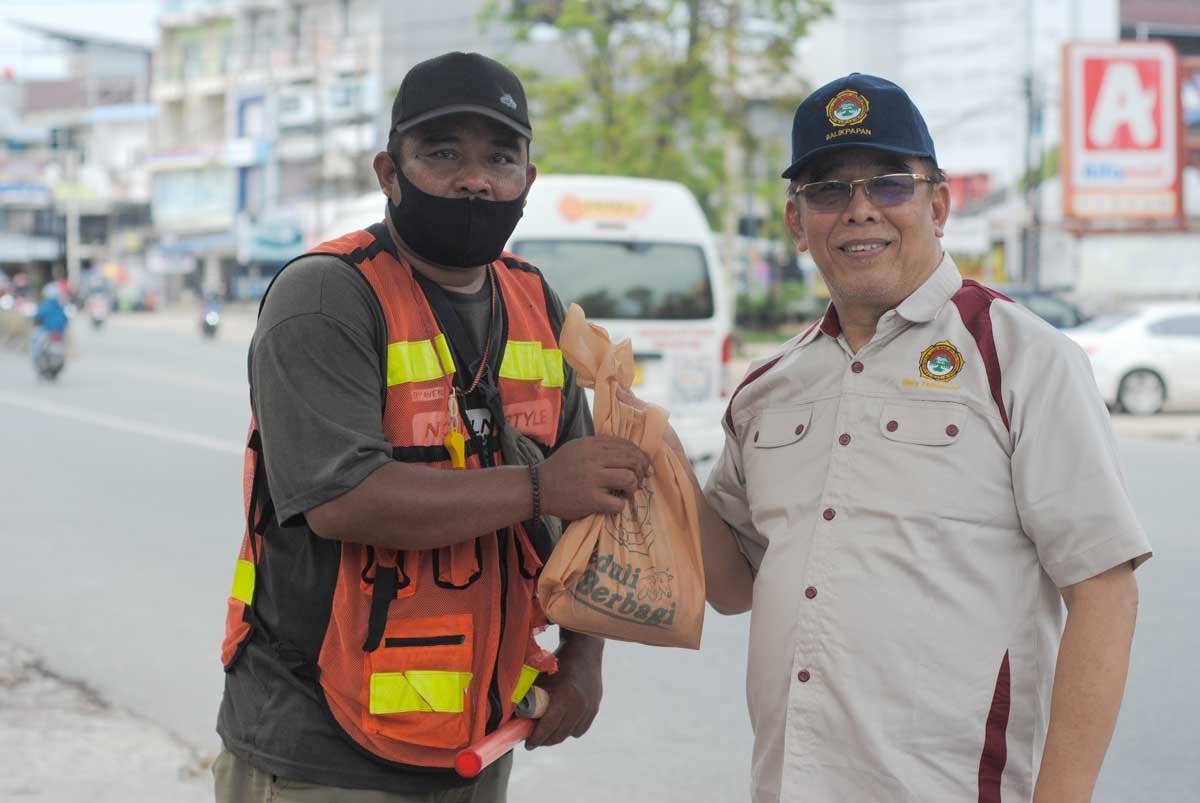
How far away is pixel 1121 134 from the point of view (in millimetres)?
28250

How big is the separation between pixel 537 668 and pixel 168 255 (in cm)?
6359

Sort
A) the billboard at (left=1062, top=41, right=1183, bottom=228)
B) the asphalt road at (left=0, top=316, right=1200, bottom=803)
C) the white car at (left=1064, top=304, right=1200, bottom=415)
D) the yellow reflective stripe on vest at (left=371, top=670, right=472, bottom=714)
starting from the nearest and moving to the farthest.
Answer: the yellow reflective stripe on vest at (left=371, top=670, right=472, bottom=714), the asphalt road at (left=0, top=316, right=1200, bottom=803), the white car at (left=1064, top=304, right=1200, bottom=415), the billboard at (left=1062, top=41, right=1183, bottom=228)

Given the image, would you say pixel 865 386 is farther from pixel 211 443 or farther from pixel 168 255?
pixel 168 255

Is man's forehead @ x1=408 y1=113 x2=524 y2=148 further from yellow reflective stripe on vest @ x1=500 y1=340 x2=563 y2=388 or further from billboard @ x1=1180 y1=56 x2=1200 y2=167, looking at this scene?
billboard @ x1=1180 y1=56 x2=1200 y2=167

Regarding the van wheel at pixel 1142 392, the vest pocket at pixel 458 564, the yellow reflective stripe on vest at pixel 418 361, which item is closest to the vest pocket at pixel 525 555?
the vest pocket at pixel 458 564

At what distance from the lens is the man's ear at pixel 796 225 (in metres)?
2.46

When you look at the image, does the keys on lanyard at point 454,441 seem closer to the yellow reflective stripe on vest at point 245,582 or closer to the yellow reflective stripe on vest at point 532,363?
the yellow reflective stripe on vest at point 532,363

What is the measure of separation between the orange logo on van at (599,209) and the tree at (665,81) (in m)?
13.2

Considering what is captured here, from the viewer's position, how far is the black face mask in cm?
242

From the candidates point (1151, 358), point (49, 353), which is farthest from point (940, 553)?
point (49, 353)

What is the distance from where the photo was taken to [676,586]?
2.35m

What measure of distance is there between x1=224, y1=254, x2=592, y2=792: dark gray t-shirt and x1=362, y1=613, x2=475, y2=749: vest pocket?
75 mm

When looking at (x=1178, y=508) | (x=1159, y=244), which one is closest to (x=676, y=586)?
(x=1178, y=508)

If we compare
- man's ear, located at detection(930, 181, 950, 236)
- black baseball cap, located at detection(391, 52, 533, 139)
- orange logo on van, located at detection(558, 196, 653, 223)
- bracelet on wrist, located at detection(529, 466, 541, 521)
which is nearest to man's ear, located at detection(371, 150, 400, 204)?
black baseball cap, located at detection(391, 52, 533, 139)
